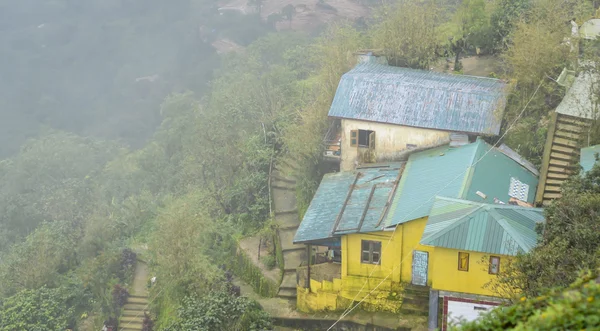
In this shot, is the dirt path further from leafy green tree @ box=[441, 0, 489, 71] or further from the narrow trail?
leafy green tree @ box=[441, 0, 489, 71]

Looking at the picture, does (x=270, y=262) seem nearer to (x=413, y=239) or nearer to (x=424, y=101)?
(x=413, y=239)

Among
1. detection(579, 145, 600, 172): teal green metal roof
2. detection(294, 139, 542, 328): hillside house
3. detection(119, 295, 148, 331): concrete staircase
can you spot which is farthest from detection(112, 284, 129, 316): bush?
detection(579, 145, 600, 172): teal green metal roof

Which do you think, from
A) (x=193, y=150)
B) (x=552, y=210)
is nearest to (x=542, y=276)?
(x=552, y=210)

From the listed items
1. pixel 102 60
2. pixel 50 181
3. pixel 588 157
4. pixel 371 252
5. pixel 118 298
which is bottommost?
pixel 50 181

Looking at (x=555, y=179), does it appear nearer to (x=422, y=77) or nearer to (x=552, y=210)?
(x=552, y=210)

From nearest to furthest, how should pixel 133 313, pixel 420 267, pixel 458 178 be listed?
pixel 420 267 < pixel 458 178 < pixel 133 313

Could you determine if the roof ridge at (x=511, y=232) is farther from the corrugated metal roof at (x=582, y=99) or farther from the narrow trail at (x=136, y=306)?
the narrow trail at (x=136, y=306)

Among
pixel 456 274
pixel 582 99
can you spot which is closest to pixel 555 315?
pixel 456 274
